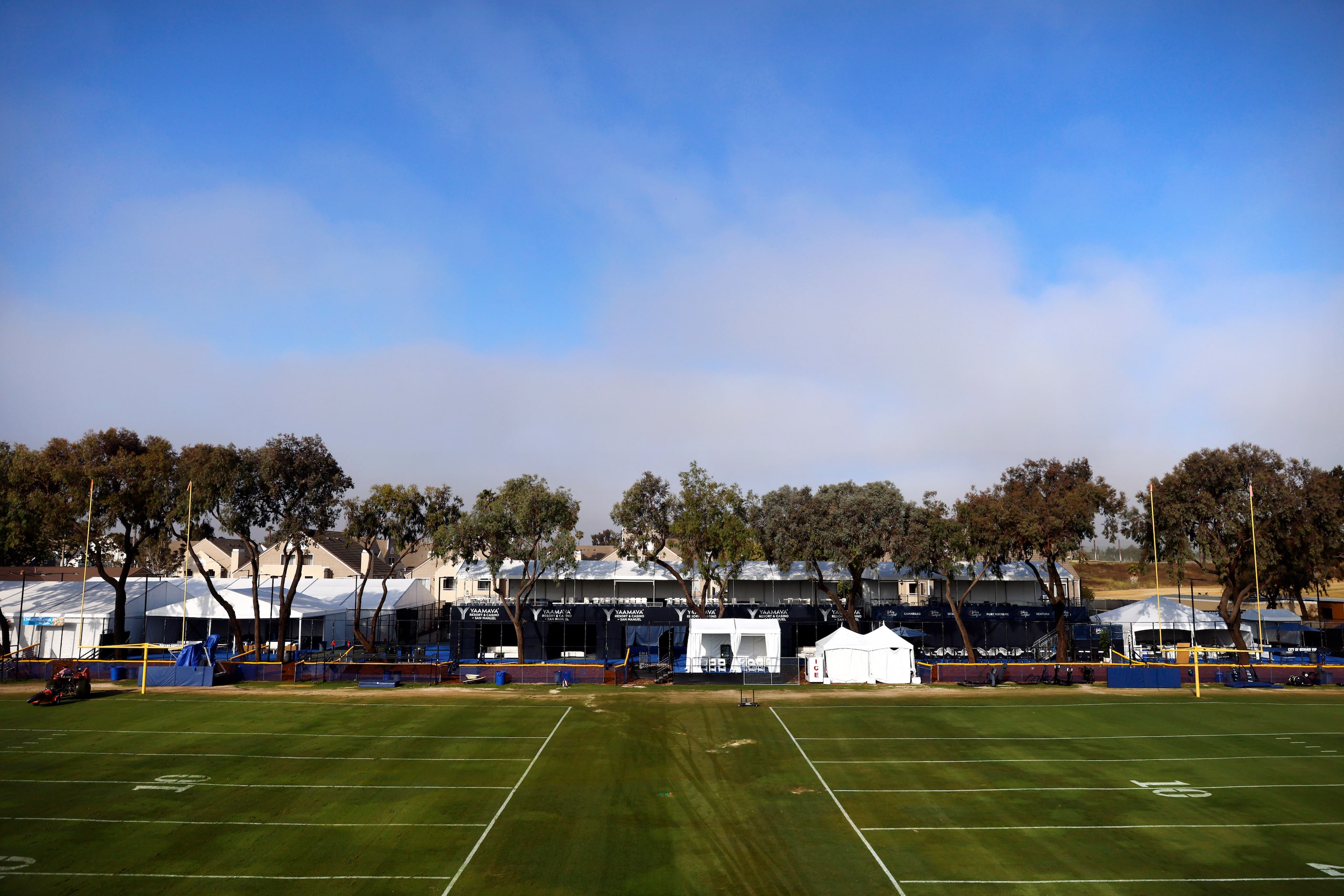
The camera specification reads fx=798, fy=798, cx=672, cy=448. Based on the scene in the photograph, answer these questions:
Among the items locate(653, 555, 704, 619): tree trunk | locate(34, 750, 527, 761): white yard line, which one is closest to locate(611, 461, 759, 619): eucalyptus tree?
locate(653, 555, 704, 619): tree trunk

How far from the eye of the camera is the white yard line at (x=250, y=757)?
1161 inches

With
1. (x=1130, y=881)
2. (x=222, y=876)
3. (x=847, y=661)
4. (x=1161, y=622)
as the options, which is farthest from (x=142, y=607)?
(x=1161, y=622)

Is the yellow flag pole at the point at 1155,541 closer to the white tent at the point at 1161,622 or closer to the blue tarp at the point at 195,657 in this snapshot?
the white tent at the point at 1161,622

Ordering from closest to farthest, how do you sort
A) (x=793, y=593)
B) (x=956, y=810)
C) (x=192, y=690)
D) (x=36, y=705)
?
(x=956, y=810), (x=36, y=705), (x=192, y=690), (x=793, y=593)

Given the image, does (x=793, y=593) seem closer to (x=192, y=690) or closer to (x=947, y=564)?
(x=947, y=564)

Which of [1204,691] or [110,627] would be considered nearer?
[1204,691]

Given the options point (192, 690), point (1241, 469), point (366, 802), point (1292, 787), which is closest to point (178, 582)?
point (192, 690)

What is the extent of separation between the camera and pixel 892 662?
47.6m

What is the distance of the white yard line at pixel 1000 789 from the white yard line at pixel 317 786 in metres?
0.91

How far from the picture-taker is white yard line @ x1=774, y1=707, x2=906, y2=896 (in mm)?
18797

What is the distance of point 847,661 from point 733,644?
717cm

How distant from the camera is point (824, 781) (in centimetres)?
2686

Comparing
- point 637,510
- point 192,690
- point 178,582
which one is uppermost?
point 637,510

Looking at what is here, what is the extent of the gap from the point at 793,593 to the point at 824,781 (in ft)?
147
